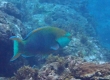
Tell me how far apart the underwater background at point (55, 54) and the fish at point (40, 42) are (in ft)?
0.62

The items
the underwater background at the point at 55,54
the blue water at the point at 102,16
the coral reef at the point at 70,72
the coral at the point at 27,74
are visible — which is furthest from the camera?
the blue water at the point at 102,16

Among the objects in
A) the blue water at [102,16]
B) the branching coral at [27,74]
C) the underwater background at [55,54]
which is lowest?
the branching coral at [27,74]

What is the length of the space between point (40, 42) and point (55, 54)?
5.59m

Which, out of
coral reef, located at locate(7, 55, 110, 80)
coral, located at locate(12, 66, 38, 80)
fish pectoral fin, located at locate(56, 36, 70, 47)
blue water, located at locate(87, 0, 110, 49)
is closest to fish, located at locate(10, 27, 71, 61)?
fish pectoral fin, located at locate(56, 36, 70, 47)

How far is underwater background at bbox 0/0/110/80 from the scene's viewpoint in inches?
192

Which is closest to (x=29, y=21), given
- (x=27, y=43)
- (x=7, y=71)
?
(x=7, y=71)

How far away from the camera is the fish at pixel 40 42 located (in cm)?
338

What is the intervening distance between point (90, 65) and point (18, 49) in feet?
7.37

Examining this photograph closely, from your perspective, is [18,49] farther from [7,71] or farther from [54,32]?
[7,71]

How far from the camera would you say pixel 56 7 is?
18.8 m

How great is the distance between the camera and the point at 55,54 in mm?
9000

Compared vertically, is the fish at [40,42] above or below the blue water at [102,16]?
below

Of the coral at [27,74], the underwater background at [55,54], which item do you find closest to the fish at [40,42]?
the underwater background at [55,54]

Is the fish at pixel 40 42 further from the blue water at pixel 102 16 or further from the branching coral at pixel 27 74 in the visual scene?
the blue water at pixel 102 16
